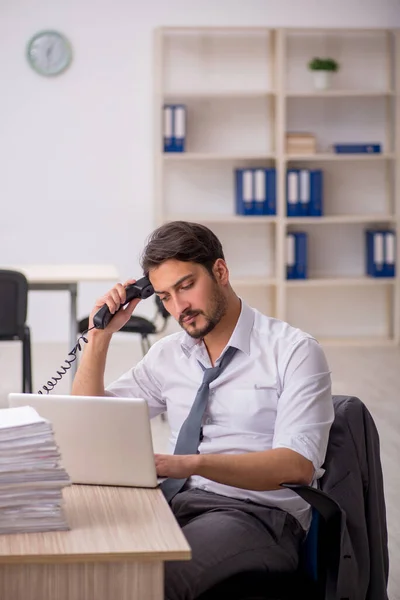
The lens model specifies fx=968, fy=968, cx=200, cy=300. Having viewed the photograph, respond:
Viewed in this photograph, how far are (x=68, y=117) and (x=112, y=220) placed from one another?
0.83m

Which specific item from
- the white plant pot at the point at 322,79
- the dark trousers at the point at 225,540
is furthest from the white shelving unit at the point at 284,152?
the dark trousers at the point at 225,540

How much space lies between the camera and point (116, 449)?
5.62 feet

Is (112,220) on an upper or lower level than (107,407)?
upper

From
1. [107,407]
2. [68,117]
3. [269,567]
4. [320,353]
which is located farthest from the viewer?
[68,117]

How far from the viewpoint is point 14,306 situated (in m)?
4.77

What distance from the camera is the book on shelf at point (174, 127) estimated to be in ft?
22.9

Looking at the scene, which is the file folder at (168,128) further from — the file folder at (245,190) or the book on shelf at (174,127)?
the file folder at (245,190)

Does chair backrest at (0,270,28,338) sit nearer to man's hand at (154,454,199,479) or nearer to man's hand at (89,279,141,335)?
man's hand at (89,279,141,335)

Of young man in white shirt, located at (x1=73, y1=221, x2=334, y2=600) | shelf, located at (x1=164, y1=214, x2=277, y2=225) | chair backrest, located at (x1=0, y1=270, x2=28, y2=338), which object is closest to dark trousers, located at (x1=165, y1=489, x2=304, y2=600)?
young man in white shirt, located at (x1=73, y1=221, x2=334, y2=600)

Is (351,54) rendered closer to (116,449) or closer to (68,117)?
(68,117)

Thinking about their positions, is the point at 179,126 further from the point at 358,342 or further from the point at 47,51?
the point at 358,342

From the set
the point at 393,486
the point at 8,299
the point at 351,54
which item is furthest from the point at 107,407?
the point at 351,54

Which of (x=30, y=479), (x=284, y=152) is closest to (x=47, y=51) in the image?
(x=284, y=152)

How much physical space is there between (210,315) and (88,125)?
5.37 m
